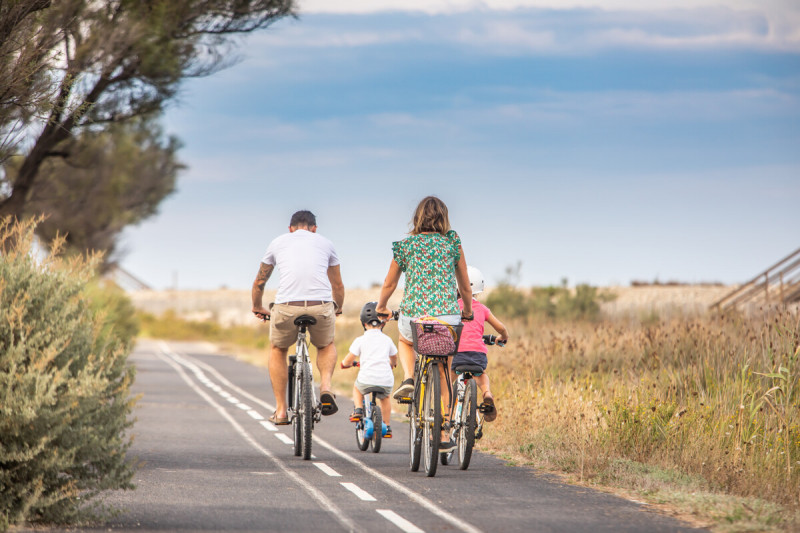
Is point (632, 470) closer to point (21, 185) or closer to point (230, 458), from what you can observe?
point (230, 458)

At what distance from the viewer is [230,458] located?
11.6 m

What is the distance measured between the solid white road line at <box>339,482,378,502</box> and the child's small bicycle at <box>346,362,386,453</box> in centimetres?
215

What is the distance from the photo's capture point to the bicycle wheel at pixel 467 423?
9.76 m

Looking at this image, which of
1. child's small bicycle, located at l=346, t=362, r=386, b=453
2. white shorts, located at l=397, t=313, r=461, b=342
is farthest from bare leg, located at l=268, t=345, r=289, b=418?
white shorts, located at l=397, t=313, r=461, b=342

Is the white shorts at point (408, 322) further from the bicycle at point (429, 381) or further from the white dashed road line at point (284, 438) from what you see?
the white dashed road line at point (284, 438)

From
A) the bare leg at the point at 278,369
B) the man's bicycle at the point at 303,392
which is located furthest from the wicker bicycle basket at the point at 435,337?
the bare leg at the point at 278,369

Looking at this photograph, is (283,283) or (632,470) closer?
(632,470)

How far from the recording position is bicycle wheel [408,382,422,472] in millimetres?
9922

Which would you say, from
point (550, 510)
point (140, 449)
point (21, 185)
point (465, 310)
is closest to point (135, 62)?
point (21, 185)

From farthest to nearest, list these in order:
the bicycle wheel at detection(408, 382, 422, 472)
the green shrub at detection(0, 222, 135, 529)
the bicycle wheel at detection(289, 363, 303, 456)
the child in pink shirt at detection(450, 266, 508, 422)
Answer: the bicycle wheel at detection(289, 363, 303, 456) → the child in pink shirt at detection(450, 266, 508, 422) → the bicycle wheel at detection(408, 382, 422, 472) → the green shrub at detection(0, 222, 135, 529)

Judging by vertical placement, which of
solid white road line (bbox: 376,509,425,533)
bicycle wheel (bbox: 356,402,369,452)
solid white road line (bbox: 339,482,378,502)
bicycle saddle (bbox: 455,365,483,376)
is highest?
bicycle saddle (bbox: 455,365,483,376)

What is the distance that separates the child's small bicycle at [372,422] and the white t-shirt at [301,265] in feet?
4.08

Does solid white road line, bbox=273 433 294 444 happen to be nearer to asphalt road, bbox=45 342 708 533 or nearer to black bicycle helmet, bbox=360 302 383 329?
asphalt road, bbox=45 342 708 533

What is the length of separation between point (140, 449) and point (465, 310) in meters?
4.82
